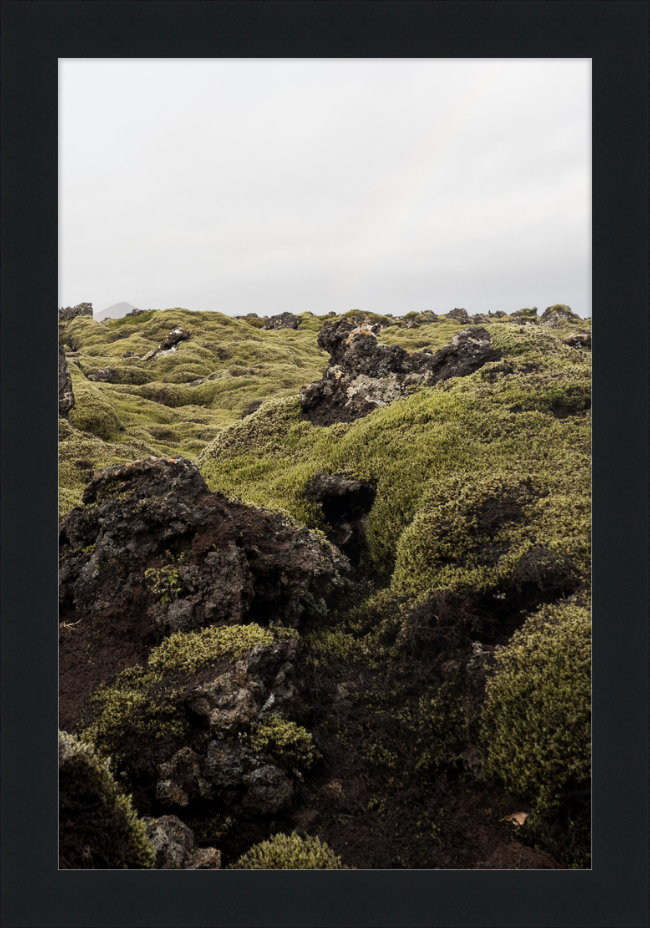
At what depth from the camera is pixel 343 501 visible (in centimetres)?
848

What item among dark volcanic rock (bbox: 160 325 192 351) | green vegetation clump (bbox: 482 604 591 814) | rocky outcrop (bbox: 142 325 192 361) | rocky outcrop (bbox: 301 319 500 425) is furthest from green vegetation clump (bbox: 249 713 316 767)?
dark volcanic rock (bbox: 160 325 192 351)

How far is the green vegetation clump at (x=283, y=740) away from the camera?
204 inches

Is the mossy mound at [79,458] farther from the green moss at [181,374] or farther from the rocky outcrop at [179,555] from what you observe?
the rocky outcrop at [179,555]

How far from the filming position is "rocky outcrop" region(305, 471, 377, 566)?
8258 millimetres

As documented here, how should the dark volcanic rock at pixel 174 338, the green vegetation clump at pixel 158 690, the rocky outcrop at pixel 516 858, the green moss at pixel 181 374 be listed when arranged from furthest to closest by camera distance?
the dark volcanic rock at pixel 174 338
the green moss at pixel 181 374
the green vegetation clump at pixel 158 690
the rocky outcrop at pixel 516 858

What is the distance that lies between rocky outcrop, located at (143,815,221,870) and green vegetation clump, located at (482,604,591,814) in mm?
2715

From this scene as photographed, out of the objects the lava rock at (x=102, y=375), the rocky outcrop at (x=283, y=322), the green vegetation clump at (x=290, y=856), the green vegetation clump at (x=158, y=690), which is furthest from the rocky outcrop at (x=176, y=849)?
the rocky outcrop at (x=283, y=322)

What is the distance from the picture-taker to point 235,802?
508cm

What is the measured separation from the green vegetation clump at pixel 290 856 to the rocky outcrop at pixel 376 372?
7295 mm

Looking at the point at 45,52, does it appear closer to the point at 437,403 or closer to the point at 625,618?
the point at 437,403

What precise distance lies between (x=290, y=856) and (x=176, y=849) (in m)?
1.04

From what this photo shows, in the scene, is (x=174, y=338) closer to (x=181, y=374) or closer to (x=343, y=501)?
(x=181, y=374)

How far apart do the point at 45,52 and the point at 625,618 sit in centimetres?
970

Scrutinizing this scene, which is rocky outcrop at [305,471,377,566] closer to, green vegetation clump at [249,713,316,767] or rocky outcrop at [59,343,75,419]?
green vegetation clump at [249,713,316,767]
